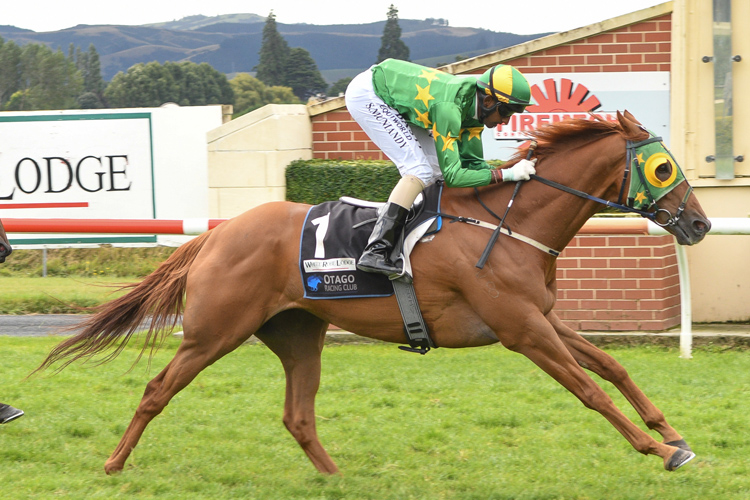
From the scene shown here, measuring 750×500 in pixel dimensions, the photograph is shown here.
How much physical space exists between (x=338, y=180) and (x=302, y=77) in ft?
242

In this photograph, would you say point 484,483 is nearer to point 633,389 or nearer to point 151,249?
point 633,389

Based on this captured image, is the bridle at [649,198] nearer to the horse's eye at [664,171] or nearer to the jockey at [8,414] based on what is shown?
the horse's eye at [664,171]

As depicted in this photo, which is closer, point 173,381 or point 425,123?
point 425,123

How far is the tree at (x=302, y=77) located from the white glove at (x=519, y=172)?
69429 mm

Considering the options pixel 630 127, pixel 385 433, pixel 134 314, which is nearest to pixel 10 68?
pixel 134 314

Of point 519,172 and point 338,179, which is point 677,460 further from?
point 338,179

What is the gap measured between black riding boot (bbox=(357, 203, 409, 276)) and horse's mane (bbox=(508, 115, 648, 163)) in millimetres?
710

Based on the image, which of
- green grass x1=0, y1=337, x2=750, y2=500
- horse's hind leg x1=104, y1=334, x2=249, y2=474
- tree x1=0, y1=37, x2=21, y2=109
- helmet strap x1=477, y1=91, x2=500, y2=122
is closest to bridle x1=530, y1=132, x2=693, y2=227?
helmet strap x1=477, y1=91, x2=500, y2=122

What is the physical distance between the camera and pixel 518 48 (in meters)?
7.81

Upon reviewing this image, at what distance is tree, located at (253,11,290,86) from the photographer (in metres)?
85.1

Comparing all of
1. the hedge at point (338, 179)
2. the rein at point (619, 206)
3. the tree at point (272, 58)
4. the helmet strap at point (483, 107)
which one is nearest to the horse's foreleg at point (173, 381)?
the rein at point (619, 206)

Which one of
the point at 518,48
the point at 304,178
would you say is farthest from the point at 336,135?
the point at 518,48

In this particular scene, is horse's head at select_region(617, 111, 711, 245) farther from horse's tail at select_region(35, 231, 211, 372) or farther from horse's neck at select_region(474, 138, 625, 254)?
horse's tail at select_region(35, 231, 211, 372)

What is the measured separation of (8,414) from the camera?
4.94 m
